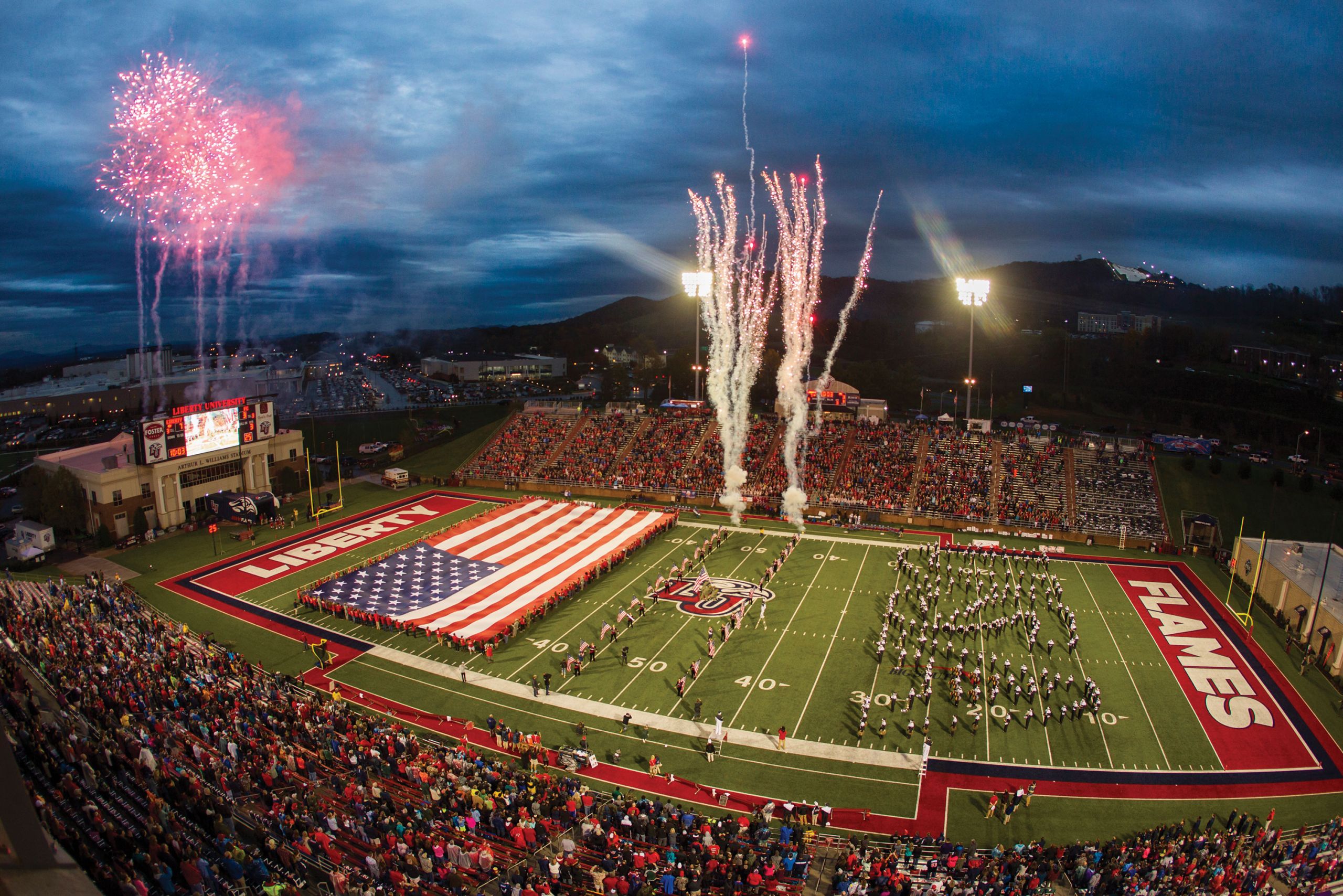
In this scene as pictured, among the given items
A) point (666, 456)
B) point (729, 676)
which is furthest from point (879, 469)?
point (729, 676)

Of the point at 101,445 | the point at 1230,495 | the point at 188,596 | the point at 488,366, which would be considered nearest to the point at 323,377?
the point at 488,366

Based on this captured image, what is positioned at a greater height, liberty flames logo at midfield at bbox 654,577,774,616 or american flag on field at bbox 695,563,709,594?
american flag on field at bbox 695,563,709,594

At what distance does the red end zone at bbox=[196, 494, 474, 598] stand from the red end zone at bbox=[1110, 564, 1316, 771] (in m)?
32.6

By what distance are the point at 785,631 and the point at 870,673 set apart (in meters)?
3.78

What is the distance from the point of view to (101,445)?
140 feet

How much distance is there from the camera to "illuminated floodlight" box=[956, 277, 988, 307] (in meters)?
46.9

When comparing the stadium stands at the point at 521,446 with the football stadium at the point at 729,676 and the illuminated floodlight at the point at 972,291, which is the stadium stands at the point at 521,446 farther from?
the illuminated floodlight at the point at 972,291

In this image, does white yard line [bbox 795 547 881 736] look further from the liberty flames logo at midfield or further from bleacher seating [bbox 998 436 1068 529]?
bleacher seating [bbox 998 436 1068 529]

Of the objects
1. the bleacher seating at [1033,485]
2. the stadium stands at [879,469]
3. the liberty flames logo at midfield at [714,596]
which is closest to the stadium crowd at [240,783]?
the liberty flames logo at midfield at [714,596]

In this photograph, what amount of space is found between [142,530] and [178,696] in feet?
71.5

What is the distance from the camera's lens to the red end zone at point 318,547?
106 ft

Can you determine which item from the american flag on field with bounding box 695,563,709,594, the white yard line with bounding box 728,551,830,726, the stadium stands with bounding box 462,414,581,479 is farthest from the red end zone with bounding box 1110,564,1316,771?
the stadium stands with bounding box 462,414,581,479

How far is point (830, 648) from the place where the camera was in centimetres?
2566

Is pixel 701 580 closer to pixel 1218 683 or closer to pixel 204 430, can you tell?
pixel 1218 683
